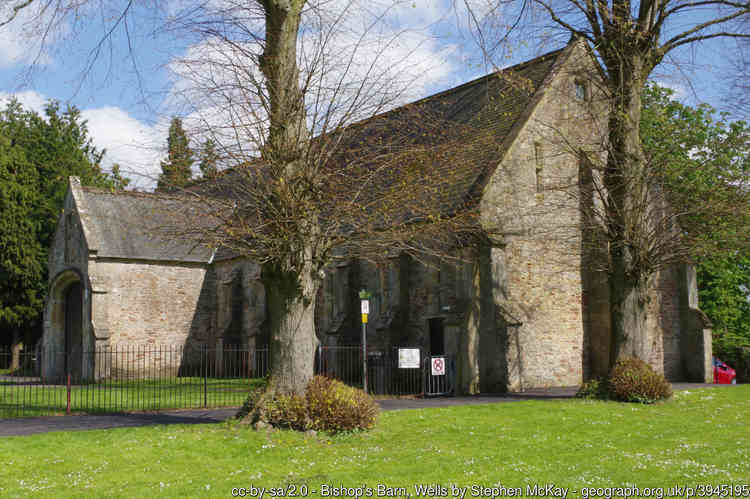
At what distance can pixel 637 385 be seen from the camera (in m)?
17.7

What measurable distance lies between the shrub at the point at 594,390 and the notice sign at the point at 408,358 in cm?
466

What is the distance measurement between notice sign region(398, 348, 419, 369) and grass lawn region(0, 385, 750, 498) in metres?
5.11

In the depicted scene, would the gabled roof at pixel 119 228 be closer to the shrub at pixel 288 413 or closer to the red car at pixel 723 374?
the shrub at pixel 288 413

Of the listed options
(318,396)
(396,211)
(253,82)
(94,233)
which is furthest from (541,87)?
(94,233)

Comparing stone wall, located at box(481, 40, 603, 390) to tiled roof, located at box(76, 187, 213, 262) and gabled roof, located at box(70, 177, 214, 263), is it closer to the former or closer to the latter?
gabled roof, located at box(70, 177, 214, 263)

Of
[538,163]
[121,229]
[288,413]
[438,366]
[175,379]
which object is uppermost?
[538,163]

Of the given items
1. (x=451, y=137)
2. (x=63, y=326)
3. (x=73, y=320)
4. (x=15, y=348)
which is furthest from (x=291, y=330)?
(x=15, y=348)

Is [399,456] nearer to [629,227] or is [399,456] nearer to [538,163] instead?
[629,227]

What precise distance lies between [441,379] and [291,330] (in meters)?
9.27

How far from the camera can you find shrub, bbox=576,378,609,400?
18312 mm

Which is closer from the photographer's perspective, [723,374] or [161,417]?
[161,417]

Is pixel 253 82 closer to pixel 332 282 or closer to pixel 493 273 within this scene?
pixel 493 273

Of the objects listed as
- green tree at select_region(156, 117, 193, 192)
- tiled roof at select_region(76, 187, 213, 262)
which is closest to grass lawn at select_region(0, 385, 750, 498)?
green tree at select_region(156, 117, 193, 192)

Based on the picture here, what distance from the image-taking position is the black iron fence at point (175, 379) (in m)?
19.6
